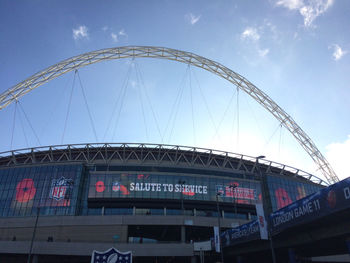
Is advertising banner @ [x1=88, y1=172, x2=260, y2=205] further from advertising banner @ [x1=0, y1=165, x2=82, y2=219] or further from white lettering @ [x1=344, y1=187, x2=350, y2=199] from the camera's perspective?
white lettering @ [x1=344, y1=187, x2=350, y2=199]

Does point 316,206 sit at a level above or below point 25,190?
below

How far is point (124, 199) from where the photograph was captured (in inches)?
2576

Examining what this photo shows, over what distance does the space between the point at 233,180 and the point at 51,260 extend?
46648 millimetres

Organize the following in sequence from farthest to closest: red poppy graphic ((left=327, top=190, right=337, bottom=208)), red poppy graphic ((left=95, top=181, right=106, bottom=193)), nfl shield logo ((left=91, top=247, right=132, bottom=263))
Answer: red poppy graphic ((left=95, top=181, right=106, bottom=193))
nfl shield logo ((left=91, top=247, right=132, bottom=263))
red poppy graphic ((left=327, top=190, right=337, bottom=208))

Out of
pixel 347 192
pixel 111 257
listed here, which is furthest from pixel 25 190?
pixel 347 192

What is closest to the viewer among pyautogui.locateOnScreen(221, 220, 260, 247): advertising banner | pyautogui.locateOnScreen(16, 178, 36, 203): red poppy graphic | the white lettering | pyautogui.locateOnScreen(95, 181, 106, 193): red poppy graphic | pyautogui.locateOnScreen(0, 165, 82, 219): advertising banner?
the white lettering

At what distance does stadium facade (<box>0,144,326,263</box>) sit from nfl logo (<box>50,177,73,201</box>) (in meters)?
0.25

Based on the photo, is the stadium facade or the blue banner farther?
the stadium facade

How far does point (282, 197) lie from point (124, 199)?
144 ft

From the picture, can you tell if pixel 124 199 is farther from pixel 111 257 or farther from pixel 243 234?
pixel 111 257

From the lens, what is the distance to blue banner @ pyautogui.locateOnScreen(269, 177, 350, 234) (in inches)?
692

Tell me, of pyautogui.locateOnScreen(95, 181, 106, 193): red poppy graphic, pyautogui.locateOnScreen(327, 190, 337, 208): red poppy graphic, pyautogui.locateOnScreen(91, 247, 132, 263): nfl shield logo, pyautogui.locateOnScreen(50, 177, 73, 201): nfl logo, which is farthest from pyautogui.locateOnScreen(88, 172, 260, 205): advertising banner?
pyautogui.locateOnScreen(327, 190, 337, 208): red poppy graphic

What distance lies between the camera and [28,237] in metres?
60.5

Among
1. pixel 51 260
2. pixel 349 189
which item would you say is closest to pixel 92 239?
pixel 51 260
